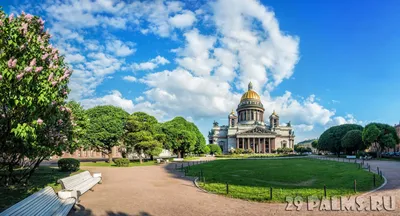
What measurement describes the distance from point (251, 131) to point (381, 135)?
64.4m

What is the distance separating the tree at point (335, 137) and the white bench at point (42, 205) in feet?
262

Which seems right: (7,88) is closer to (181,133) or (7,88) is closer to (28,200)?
(28,200)

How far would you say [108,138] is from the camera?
44062 mm

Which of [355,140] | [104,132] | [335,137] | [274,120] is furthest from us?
[274,120]

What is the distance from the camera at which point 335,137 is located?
78.2 meters

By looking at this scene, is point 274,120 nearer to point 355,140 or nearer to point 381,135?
point 355,140

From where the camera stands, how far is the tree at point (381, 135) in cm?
5469

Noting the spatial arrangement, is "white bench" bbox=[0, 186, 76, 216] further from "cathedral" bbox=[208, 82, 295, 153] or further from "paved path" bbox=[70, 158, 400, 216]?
"cathedral" bbox=[208, 82, 295, 153]

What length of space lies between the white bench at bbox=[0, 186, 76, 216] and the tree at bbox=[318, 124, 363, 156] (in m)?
79.8

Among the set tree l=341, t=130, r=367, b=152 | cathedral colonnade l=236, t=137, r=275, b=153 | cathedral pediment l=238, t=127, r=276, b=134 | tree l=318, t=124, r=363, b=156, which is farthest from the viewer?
cathedral colonnade l=236, t=137, r=275, b=153

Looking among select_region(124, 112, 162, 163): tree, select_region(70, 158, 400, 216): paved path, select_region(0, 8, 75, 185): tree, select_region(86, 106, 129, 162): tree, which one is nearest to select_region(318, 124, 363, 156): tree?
select_region(124, 112, 162, 163): tree

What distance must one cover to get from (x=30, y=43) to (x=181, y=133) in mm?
53695

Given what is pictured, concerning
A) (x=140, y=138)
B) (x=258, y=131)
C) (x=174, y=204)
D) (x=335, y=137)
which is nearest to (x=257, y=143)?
(x=258, y=131)

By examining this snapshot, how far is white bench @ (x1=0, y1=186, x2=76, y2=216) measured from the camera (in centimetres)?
773
